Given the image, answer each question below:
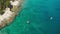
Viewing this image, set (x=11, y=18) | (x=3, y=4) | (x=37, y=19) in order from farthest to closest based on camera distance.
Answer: (x=3, y=4)
(x=37, y=19)
(x=11, y=18)

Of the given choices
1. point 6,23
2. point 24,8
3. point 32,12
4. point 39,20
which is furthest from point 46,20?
point 6,23

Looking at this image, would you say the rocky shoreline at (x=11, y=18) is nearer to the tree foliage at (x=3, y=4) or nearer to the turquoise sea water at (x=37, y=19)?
the turquoise sea water at (x=37, y=19)

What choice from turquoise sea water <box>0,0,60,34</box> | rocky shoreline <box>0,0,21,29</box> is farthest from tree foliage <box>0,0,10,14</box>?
turquoise sea water <box>0,0,60,34</box>

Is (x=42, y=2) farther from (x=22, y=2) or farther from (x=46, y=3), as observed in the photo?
(x=22, y=2)

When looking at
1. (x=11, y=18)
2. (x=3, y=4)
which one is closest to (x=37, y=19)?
(x=11, y=18)

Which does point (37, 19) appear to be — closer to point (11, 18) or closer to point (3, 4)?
point (11, 18)

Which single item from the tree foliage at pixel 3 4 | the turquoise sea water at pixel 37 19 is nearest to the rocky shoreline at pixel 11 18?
the turquoise sea water at pixel 37 19

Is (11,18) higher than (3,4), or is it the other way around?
(3,4)

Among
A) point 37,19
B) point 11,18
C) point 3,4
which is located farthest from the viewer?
point 3,4
